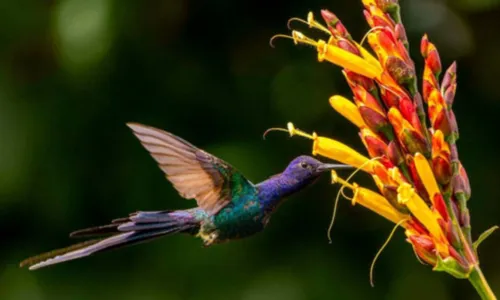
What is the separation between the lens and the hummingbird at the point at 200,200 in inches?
70.0

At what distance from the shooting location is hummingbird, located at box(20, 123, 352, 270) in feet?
5.83

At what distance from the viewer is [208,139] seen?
389cm

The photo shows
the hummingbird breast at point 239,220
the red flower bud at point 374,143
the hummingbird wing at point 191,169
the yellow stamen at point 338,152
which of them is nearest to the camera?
the red flower bud at point 374,143

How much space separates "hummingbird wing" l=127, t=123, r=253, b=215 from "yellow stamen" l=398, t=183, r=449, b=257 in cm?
54

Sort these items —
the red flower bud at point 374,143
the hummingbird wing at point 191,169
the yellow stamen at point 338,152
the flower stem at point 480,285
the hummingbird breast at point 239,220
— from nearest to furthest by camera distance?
the flower stem at point 480,285 → the red flower bud at point 374,143 → the yellow stamen at point 338,152 → the hummingbird wing at point 191,169 → the hummingbird breast at point 239,220

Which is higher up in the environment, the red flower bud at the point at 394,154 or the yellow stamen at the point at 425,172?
the red flower bud at the point at 394,154

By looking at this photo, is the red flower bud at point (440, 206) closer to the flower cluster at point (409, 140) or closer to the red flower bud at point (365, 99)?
the flower cluster at point (409, 140)

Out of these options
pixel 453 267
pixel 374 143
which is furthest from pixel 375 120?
pixel 453 267

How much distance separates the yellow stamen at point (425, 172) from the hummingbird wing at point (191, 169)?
1.82 ft

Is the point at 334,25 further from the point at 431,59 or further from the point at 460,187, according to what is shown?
the point at 460,187

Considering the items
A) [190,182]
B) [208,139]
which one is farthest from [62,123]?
[190,182]

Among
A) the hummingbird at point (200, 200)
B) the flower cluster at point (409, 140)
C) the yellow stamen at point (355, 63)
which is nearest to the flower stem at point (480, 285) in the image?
the flower cluster at point (409, 140)

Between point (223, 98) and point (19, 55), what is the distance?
887mm

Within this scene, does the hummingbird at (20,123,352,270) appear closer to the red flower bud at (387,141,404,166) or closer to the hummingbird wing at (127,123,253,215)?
the hummingbird wing at (127,123,253,215)
